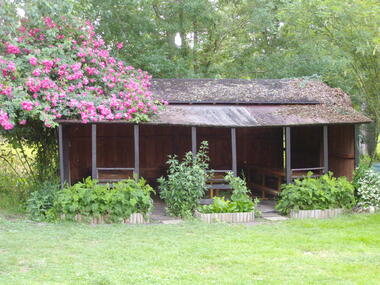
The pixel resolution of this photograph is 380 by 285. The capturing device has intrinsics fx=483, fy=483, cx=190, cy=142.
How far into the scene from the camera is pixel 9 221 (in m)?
9.73

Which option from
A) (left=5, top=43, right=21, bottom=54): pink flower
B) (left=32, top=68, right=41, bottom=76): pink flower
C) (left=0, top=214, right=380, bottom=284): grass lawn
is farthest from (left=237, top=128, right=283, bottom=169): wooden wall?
(left=5, top=43, right=21, bottom=54): pink flower

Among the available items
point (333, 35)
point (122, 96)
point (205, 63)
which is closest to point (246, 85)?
point (333, 35)

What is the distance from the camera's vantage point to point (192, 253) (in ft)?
23.8

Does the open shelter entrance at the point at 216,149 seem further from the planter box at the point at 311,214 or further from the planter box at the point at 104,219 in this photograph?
the planter box at the point at 104,219

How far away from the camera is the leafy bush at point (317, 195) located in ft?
34.8

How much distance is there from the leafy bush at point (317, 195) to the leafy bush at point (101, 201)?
10.3ft

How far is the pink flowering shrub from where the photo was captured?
992cm

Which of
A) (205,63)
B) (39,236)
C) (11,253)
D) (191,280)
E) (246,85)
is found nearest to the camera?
(191,280)

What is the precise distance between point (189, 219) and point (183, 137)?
4468mm

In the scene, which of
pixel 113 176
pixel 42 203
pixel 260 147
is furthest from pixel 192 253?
pixel 260 147

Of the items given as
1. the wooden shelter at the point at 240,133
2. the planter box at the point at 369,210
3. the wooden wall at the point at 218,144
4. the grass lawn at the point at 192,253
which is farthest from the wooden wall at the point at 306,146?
the grass lawn at the point at 192,253

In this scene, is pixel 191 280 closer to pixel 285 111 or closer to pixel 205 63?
pixel 285 111

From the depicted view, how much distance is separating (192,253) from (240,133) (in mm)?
7908

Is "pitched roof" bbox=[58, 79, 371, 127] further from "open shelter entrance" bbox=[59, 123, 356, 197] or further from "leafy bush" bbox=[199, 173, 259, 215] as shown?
"leafy bush" bbox=[199, 173, 259, 215]
